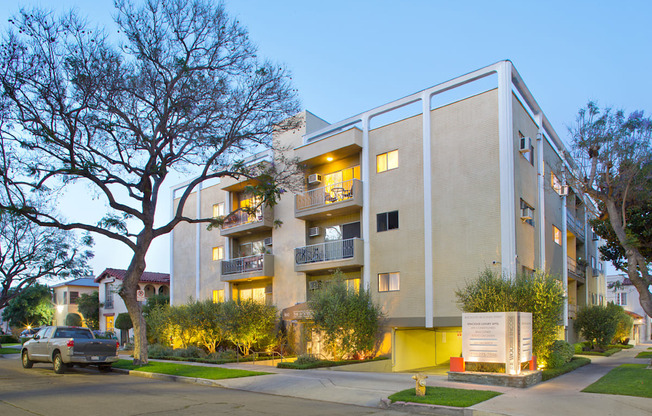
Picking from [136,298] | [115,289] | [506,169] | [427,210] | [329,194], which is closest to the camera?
[136,298]

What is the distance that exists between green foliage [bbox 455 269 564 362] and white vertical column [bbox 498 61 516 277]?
316 centimetres

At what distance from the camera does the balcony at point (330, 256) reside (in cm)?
2586

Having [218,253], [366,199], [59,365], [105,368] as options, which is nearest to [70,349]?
[59,365]

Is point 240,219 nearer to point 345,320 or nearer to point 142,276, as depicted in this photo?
point 345,320

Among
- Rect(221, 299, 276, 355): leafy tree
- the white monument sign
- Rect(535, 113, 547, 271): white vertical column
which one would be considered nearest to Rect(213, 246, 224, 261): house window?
Rect(221, 299, 276, 355): leafy tree

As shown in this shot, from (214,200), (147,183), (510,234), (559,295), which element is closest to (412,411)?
(559,295)

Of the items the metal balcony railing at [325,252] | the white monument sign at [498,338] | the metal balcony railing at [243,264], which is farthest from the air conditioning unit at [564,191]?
the metal balcony railing at [243,264]

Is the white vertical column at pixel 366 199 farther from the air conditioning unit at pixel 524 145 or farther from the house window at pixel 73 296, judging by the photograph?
the house window at pixel 73 296

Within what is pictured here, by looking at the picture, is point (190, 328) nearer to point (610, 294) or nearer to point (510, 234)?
point (510, 234)

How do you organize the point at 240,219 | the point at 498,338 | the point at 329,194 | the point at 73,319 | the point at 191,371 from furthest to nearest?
1. the point at 73,319
2. the point at 240,219
3. the point at 329,194
4. the point at 191,371
5. the point at 498,338

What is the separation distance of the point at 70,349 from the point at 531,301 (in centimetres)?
1584

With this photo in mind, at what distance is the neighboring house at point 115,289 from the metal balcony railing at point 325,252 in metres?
23.5

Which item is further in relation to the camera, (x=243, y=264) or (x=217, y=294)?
(x=217, y=294)

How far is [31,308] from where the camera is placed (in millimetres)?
61156
